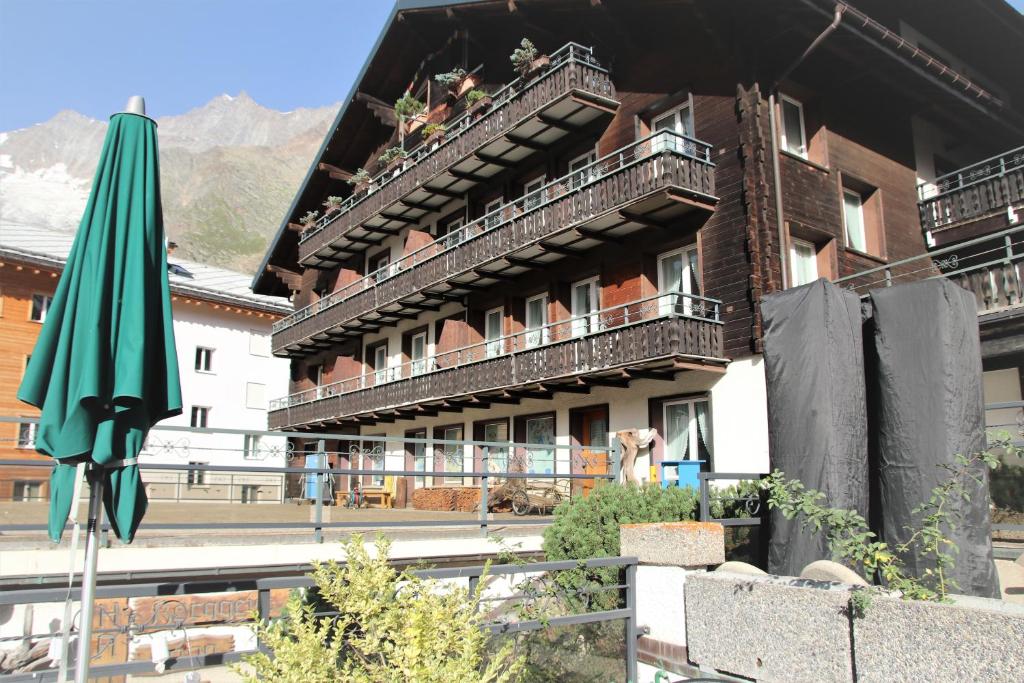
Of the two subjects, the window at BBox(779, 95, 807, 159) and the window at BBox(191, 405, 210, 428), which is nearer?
the window at BBox(779, 95, 807, 159)

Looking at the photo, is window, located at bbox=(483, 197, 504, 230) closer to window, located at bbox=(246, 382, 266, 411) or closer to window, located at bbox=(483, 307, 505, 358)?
window, located at bbox=(483, 307, 505, 358)

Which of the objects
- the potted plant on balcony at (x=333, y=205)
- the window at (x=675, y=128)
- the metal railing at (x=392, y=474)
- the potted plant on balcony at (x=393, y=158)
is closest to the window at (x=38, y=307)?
the metal railing at (x=392, y=474)

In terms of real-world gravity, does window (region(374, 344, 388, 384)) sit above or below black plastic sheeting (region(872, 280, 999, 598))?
above

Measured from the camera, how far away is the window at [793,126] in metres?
18.1

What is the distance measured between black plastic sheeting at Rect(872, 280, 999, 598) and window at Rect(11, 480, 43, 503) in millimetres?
11495

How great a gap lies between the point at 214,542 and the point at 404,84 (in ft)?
79.5

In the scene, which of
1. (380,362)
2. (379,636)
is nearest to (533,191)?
(380,362)

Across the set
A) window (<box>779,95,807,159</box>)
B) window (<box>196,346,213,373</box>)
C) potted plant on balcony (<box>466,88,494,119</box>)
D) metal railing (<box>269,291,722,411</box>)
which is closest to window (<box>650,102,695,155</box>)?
window (<box>779,95,807,159</box>)

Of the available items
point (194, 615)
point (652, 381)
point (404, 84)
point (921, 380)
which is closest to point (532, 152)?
point (652, 381)

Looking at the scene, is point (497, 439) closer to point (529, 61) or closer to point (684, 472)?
point (684, 472)

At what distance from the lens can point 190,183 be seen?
159125 millimetres

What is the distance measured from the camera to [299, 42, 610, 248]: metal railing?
19797mm

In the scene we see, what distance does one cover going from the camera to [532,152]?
2216 centimetres

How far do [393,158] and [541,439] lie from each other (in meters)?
12.7
